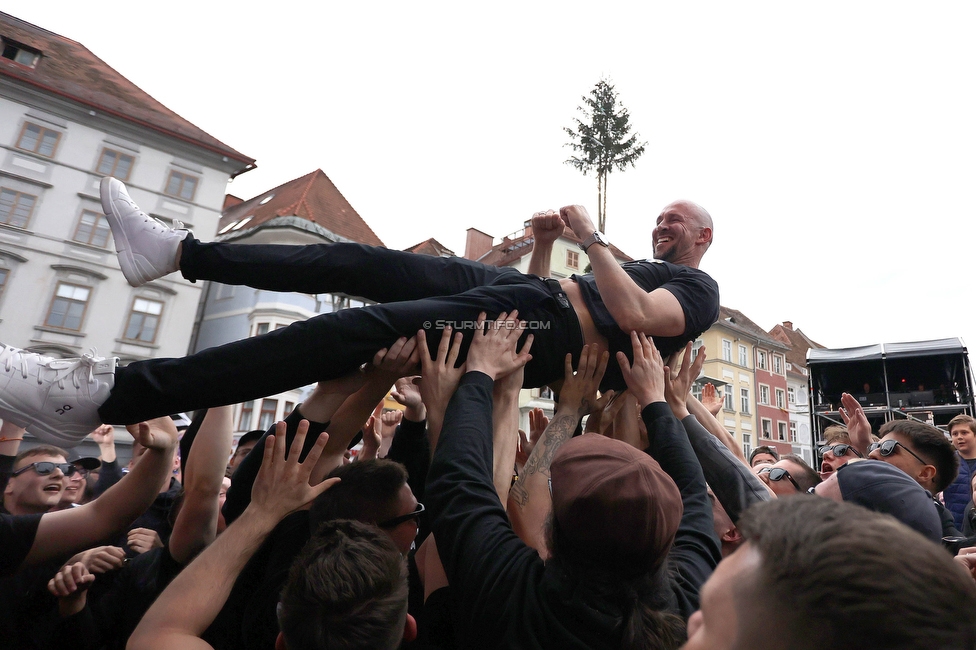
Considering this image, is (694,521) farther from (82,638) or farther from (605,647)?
(82,638)

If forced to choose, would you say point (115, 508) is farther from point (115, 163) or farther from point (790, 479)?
point (115, 163)

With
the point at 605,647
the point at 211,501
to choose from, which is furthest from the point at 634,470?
the point at 211,501

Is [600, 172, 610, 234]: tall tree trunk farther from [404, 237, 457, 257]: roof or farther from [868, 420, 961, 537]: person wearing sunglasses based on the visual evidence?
[868, 420, 961, 537]: person wearing sunglasses

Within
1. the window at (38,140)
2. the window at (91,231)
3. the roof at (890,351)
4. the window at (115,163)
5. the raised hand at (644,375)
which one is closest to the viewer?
the raised hand at (644,375)

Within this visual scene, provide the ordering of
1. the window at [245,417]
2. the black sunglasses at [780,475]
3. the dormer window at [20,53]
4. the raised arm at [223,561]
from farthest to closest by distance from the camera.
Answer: the window at [245,417] → the dormer window at [20,53] → the black sunglasses at [780,475] → the raised arm at [223,561]

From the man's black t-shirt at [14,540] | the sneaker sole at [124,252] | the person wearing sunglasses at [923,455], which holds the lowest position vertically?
the man's black t-shirt at [14,540]

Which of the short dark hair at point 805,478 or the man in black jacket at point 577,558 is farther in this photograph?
the short dark hair at point 805,478

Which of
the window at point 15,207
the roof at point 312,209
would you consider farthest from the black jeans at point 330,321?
the roof at point 312,209

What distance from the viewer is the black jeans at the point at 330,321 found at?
212 centimetres

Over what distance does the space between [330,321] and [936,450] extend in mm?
3306

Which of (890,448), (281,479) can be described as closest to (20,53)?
(281,479)

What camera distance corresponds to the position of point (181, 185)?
20.9m

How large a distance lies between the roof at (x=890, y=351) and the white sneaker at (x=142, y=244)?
12.3 metres

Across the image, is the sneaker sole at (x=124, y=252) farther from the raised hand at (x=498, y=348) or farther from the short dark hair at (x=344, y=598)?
the short dark hair at (x=344, y=598)
